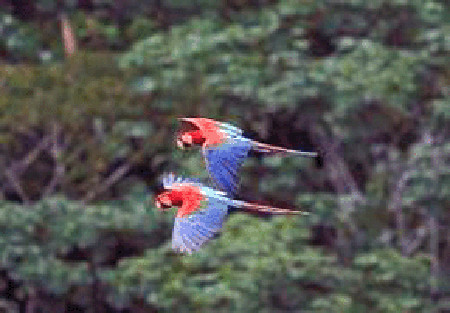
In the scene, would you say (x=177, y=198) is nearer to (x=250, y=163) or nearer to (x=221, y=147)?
(x=221, y=147)

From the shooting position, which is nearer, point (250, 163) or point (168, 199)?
point (168, 199)

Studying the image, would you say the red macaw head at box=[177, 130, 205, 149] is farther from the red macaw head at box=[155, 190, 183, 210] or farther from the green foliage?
the green foliage

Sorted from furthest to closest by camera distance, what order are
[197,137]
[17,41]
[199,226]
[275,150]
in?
[17,41], [197,137], [199,226], [275,150]

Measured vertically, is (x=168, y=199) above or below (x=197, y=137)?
below

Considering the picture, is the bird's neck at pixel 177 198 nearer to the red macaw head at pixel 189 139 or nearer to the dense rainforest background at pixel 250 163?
the red macaw head at pixel 189 139

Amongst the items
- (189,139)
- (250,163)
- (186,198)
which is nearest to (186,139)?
(189,139)

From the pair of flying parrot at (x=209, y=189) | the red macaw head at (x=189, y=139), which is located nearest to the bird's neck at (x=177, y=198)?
the pair of flying parrot at (x=209, y=189)
